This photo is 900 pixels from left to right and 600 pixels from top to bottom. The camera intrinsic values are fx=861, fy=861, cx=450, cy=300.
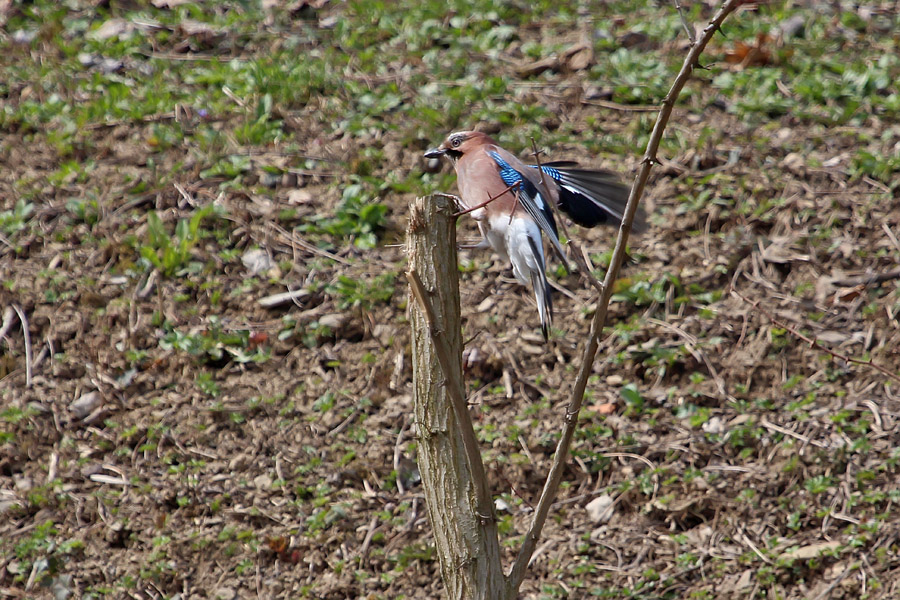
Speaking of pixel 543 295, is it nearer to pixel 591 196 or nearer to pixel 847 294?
pixel 591 196

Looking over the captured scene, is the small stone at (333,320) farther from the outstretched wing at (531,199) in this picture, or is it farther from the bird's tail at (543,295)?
the bird's tail at (543,295)

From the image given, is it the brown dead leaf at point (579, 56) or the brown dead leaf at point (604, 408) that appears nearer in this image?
the brown dead leaf at point (604, 408)

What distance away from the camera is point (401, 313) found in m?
4.73

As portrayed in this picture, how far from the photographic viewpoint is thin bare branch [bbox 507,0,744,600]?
83.0 inches

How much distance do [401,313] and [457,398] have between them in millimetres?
2429

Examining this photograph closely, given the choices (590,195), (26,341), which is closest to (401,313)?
(590,195)

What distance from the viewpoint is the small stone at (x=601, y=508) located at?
384cm

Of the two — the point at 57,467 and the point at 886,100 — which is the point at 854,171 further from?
the point at 57,467

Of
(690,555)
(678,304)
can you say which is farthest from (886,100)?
(690,555)

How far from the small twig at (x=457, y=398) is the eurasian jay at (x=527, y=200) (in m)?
0.85

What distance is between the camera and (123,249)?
5.09m

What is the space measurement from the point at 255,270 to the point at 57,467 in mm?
1543

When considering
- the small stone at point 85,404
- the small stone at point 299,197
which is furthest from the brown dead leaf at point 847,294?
the small stone at point 85,404

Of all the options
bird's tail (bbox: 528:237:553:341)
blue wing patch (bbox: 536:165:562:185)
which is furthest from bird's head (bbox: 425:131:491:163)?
bird's tail (bbox: 528:237:553:341)
